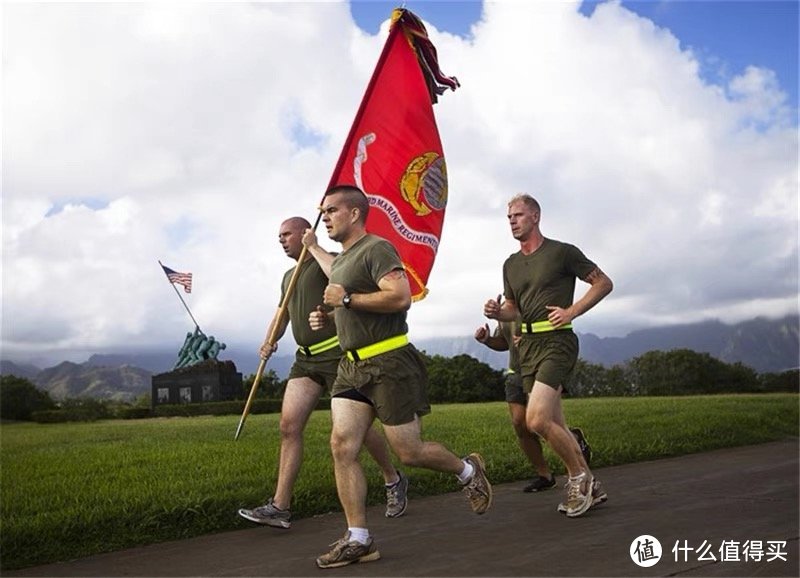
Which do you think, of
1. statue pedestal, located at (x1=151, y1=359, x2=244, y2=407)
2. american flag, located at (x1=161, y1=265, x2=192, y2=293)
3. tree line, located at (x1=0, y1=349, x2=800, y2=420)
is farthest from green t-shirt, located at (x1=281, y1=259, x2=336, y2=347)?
statue pedestal, located at (x1=151, y1=359, x2=244, y2=407)

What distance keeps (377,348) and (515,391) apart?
8.85 feet

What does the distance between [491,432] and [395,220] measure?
18.0ft

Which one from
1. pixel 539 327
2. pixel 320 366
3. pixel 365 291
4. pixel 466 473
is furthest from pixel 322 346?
pixel 539 327

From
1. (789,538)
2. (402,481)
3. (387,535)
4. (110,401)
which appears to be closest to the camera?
(789,538)

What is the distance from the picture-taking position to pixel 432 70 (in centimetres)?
1000

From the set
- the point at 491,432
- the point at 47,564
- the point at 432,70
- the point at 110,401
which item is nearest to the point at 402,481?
the point at 47,564

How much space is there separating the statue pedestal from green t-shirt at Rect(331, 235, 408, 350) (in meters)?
39.7

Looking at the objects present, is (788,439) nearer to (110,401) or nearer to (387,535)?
(387,535)

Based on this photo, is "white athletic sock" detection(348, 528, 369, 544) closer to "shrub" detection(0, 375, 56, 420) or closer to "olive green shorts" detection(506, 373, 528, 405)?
"olive green shorts" detection(506, 373, 528, 405)

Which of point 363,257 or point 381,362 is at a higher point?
point 363,257

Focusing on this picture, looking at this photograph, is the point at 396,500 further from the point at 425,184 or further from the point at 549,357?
the point at 425,184

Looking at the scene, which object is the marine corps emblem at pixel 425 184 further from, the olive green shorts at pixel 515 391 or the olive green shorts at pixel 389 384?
the olive green shorts at pixel 389 384

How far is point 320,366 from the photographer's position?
637cm

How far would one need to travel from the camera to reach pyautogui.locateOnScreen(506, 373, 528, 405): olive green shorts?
753cm
